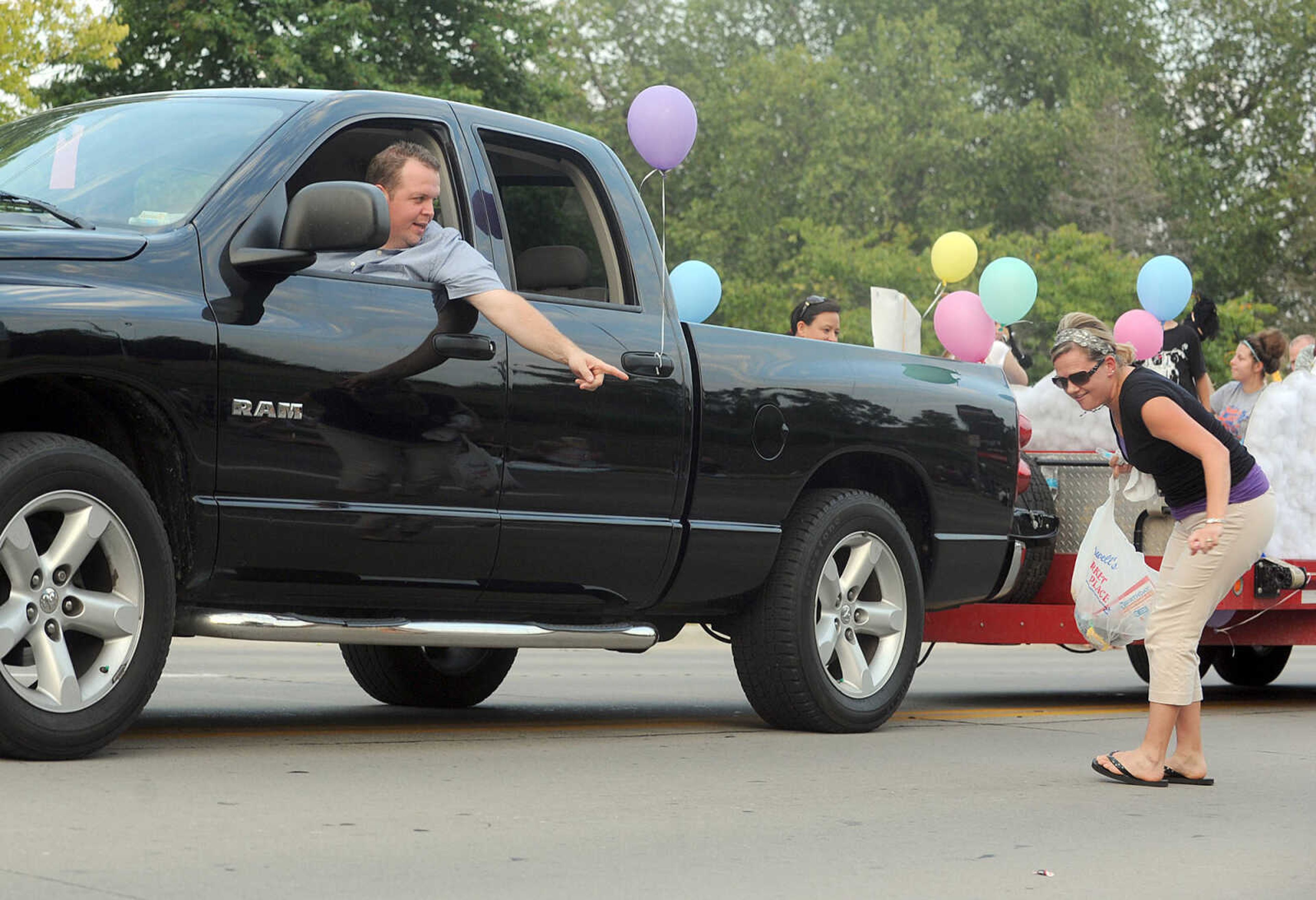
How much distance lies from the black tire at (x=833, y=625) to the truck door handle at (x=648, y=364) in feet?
3.03

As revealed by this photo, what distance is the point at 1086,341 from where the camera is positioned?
670 cm

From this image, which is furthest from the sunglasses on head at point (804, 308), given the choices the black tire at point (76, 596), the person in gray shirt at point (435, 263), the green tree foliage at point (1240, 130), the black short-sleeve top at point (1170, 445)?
the green tree foliage at point (1240, 130)

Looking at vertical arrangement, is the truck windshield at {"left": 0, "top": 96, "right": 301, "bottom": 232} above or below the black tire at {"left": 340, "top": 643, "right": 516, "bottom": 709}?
above

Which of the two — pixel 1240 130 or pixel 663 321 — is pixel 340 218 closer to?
pixel 663 321

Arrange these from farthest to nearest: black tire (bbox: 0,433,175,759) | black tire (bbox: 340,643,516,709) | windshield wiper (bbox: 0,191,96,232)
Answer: black tire (bbox: 340,643,516,709), windshield wiper (bbox: 0,191,96,232), black tire (bbox: 0,433,175,759)

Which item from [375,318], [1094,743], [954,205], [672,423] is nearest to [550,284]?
[672,423]

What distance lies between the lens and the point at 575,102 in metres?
60.2

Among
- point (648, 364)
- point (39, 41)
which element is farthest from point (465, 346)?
point (39, 41)

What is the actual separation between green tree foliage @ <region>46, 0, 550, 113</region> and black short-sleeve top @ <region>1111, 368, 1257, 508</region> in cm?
2607

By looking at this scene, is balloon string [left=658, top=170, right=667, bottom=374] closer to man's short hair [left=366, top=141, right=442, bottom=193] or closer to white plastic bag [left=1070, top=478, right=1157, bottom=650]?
man's short hair [left=366, top=141, right=442, bottom=193]

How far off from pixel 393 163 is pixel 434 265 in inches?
15.5

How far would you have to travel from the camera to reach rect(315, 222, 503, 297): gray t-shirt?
6273 millimetres

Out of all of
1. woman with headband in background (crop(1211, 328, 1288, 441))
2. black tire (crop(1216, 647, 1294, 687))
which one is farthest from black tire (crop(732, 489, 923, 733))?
black tire (crop(1216, 647, 1294, 687))

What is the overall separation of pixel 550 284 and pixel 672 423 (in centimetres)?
66
